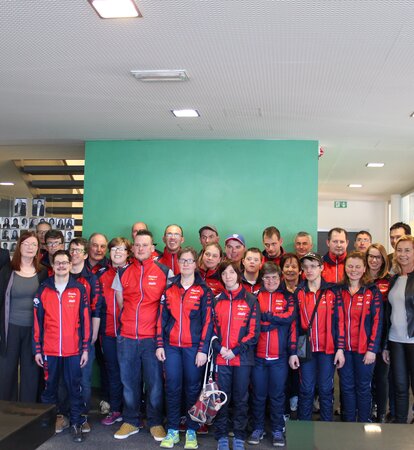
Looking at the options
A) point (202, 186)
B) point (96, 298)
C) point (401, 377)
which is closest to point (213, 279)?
point (96, 298)

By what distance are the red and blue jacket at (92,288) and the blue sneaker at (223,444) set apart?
142cm

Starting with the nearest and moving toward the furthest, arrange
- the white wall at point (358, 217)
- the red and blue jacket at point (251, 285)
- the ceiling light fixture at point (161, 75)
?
the ceiling light fixture at point (161, 75) < the red and blue jacket at point (251, 285) < the white wall at point (358, 217)

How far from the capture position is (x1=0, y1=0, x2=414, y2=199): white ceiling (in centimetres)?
261

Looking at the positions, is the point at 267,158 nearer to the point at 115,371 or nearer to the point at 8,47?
the point at 115,371

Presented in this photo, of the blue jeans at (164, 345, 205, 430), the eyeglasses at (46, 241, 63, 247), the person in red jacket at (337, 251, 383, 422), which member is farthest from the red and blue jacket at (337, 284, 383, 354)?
the eyeglasses at (46, 241, 63, 247)

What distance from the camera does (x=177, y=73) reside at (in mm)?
3490

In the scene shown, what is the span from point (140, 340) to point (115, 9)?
2515 mm

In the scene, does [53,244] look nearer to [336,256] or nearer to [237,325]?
[237,325]

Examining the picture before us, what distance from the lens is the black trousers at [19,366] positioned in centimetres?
400

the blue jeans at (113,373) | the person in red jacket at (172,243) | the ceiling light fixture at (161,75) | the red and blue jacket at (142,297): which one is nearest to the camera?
the ceiling light fixture at (161,75)

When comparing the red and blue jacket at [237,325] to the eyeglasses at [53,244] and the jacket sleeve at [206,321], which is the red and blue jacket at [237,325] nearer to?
the jacket sleeve at [206,321]

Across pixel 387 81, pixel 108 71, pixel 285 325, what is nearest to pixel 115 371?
pixel 285 325

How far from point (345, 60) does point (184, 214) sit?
293 centimetres

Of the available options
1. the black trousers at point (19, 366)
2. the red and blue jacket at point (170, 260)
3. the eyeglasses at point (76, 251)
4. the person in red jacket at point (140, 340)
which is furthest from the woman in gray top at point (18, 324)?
the red and blue jacket at point (170, 260)
